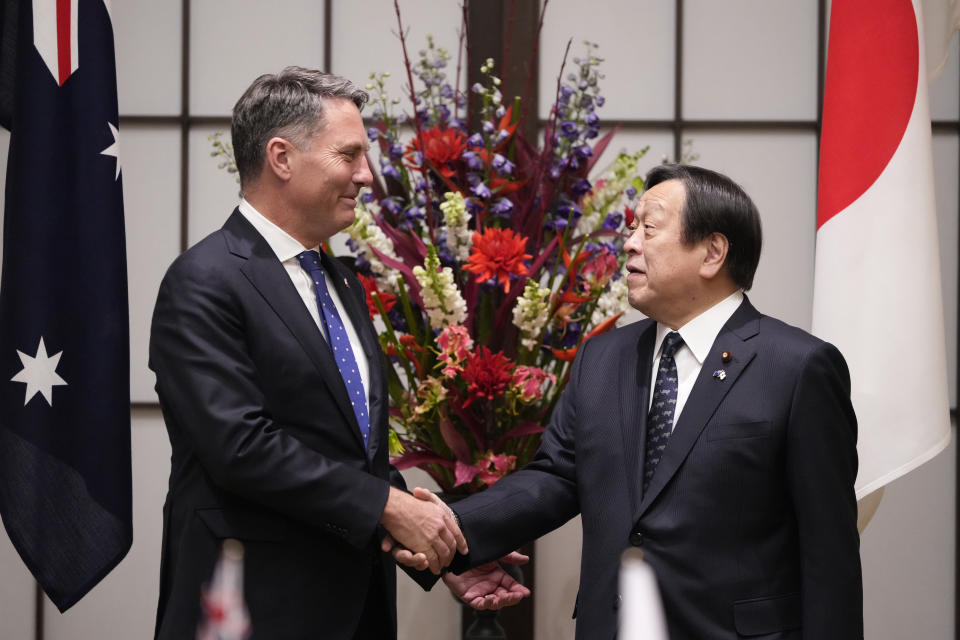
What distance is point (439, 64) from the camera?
101 inches

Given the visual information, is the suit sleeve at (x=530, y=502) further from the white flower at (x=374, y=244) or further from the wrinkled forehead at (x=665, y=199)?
the white flower at (x=374, y=244)

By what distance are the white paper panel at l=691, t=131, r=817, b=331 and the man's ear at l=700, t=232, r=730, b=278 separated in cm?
138

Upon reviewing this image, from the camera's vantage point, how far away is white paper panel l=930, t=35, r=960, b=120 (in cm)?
328

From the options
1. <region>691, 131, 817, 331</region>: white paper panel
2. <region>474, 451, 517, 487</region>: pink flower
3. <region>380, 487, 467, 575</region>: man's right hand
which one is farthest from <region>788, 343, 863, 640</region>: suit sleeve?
<region>691, 131, 817, 331</region>: white paper panel

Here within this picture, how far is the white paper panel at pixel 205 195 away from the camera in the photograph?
333cm

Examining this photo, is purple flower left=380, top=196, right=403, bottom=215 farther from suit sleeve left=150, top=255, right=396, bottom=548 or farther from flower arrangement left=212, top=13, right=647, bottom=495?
suit sleeve left=150, top=255, right=396, bottom=548

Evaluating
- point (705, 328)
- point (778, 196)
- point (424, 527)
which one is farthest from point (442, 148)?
point (778, 196)

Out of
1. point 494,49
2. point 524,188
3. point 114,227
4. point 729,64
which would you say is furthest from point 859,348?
point 114,227

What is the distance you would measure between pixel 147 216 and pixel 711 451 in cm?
222

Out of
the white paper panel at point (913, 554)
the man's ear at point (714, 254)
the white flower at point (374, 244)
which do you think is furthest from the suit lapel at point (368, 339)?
the white paper panel at point (913, 554)

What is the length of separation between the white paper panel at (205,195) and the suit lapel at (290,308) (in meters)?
1.50

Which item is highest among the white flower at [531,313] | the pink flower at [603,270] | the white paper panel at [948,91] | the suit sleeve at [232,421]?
the white paper panel at [948,91]

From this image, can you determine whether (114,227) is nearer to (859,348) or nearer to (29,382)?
(29,382)

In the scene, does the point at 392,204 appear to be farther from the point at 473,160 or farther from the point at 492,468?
the point at 492,468
